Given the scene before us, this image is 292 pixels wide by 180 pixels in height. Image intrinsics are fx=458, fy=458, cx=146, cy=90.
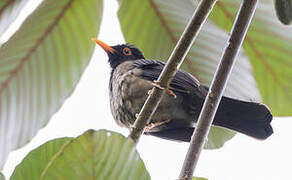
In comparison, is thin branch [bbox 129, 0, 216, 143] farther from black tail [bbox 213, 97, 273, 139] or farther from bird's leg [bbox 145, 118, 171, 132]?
bird's leg [bbox 145, 118, 171, 132]

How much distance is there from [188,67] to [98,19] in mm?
→ 577

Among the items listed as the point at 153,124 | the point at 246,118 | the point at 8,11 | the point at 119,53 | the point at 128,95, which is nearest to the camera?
the point at 8,11

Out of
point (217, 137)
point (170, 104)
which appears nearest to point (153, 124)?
point (170, 104)

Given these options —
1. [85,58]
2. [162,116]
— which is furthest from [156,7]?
[162,116]

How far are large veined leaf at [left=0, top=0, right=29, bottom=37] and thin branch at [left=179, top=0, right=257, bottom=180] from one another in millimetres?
890

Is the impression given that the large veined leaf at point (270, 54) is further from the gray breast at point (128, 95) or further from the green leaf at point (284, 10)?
the gray breast at point (128, 95)

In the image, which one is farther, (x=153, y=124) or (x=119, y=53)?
(x=119, y=53)

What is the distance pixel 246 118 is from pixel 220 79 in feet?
4.19

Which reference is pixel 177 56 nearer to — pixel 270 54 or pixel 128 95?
pixel 270 54

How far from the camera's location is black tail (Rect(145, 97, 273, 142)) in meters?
2.79

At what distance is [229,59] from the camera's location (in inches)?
68.5

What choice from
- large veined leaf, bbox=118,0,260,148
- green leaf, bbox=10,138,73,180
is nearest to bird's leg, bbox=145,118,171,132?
large veined leaf, bbox=118,0,260,148

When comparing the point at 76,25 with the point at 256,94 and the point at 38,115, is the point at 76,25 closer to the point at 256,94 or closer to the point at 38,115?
the point at 38,115

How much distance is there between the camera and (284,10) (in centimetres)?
125
